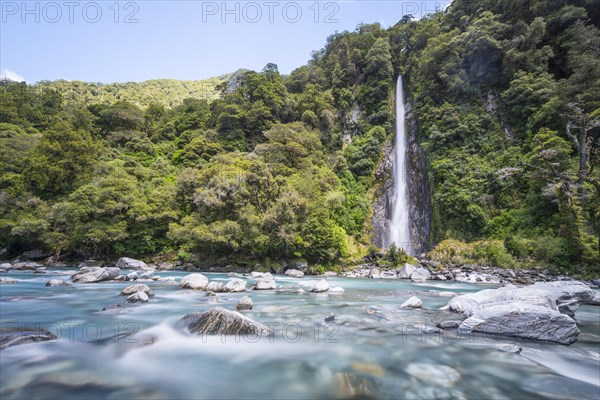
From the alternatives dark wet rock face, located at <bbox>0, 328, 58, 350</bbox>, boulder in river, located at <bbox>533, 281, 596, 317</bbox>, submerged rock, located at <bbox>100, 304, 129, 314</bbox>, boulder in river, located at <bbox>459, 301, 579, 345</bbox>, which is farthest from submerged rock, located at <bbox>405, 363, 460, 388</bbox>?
submerged rock, located at <bbox>100, 304, 129, 314</bbox>

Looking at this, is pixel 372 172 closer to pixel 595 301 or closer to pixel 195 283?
pixel 595 301

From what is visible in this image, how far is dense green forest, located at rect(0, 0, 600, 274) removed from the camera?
1764 centimetres

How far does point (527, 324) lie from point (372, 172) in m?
26.8

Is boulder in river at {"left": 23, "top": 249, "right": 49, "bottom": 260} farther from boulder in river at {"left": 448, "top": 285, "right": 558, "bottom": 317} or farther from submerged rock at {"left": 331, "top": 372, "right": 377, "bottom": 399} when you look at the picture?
boulder in river at {"left": 448, "top": 285, "right": 558, "bottom": 317}

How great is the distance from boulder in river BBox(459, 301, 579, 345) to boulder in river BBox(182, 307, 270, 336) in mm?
4174

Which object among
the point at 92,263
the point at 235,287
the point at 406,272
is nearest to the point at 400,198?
the point at 406,272

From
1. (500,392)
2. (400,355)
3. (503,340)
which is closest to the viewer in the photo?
(500,392)

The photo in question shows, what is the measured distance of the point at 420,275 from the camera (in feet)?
54.3

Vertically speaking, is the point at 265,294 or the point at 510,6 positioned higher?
the point at 510,6

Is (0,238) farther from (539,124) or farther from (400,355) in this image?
(539,124)

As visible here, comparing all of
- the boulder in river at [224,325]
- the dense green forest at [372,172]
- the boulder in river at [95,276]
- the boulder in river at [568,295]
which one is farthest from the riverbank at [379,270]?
the boulder in river at [224,325]

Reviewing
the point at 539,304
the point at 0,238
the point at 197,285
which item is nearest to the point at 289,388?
the point at 539,304

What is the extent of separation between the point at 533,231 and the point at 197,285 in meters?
19.9

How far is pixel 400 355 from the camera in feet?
14.6
